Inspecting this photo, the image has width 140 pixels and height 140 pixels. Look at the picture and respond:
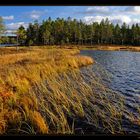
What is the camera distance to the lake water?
30.9 feet

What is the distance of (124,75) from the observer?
12.8 m

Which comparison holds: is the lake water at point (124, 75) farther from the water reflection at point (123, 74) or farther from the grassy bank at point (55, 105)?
the grassy bank at point (55, 105)

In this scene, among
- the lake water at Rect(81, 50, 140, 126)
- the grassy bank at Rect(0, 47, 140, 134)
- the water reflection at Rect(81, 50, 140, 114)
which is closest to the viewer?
the grassy bank at Rect(0, 47, 140, 134)

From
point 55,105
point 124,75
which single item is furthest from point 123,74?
point 55,105

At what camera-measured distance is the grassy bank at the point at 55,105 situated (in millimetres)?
6605

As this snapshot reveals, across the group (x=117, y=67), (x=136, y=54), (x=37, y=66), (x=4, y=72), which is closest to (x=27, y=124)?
(x=4, y=72)

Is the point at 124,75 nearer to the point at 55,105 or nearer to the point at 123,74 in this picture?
the point at 123,74

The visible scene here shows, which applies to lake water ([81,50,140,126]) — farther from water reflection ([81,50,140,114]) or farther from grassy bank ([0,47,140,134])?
grassy bank ([0,47,140,134])

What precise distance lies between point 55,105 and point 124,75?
233 inches

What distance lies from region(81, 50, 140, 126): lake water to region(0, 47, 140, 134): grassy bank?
412 millimetres

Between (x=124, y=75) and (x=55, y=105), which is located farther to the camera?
(x=124, y=75)

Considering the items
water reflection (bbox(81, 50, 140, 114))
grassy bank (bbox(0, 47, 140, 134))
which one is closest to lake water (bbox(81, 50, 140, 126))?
water reflection (bbox(81, 50, 140, 114))

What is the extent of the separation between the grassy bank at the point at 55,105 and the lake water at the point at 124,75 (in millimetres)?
412

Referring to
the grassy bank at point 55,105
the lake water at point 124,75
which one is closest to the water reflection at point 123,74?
the lake water at point 124,75
